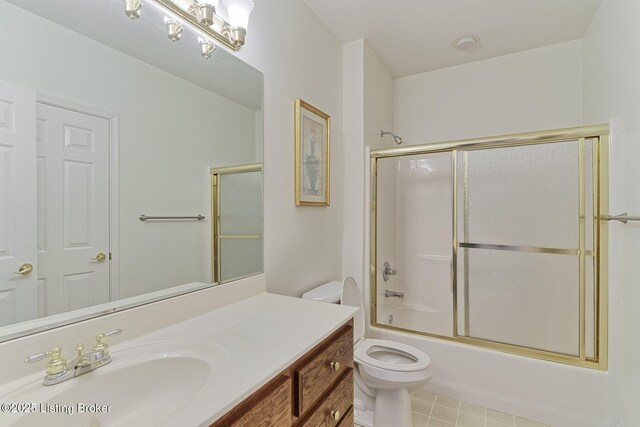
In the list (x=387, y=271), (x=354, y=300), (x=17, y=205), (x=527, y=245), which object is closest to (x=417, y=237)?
(x=387, y=271)

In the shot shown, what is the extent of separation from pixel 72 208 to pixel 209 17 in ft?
2.66

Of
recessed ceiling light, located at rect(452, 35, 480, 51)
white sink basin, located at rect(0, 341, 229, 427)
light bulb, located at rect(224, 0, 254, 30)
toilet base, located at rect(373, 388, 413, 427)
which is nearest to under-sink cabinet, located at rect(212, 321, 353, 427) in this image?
white sink basin, located at rect(0, 341, 229, 427)

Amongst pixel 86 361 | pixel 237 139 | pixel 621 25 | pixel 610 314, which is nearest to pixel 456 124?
pixel 621 25

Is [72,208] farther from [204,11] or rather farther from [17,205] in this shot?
[204,11]

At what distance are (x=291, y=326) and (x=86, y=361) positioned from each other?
0.56 meters

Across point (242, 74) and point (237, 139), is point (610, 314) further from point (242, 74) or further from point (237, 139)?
point (242, 74)

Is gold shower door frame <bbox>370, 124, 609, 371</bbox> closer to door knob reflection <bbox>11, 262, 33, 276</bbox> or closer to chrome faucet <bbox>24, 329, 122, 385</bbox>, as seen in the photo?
chrome faucet <bbox>24, 329, 122, 385</bbox>

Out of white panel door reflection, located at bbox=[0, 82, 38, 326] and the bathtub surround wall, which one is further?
the bathtub surround wall

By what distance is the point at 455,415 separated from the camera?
1821 millimetres

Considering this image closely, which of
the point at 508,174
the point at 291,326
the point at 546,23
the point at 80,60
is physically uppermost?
the point at 546,23

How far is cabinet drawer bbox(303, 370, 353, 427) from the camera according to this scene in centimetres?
96

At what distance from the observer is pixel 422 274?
2727 millimetres

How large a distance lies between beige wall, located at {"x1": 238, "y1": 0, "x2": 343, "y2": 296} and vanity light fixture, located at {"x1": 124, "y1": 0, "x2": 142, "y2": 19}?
0.46 metres

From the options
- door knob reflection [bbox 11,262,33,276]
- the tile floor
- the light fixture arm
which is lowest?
the tile floor
